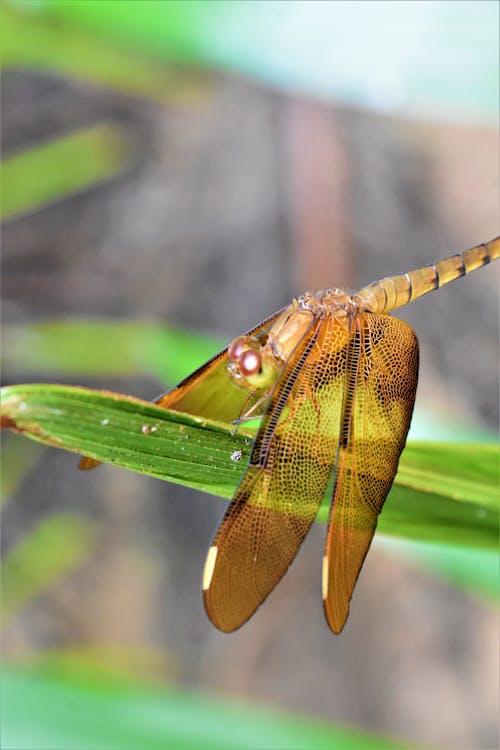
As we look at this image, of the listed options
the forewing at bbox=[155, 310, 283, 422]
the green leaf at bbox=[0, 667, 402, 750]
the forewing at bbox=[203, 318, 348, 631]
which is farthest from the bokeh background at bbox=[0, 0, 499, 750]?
the forewing at bbox=[203, 318, 348, 631]

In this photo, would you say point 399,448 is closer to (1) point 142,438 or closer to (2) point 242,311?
(1) point 142,438

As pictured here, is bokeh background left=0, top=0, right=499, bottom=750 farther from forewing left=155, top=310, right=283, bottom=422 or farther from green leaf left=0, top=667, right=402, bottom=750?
forewing left=155, top=310, right=283, bottom=422

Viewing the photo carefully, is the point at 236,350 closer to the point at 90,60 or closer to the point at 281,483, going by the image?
the point at 281,483

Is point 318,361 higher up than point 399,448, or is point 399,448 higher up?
point 318,361

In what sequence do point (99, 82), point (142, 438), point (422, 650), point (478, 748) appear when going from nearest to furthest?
point (142, 438)
point (478, 748)
point (422, 650)
point (99, 82)

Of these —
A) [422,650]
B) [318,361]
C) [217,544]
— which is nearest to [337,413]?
[318,361]

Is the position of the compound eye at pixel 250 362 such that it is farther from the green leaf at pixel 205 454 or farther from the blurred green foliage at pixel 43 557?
the blurred green foliage at pixel 43 557

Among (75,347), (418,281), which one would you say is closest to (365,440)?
(418,281)

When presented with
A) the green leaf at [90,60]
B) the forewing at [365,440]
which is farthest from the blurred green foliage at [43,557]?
the forewing at [365,440]
